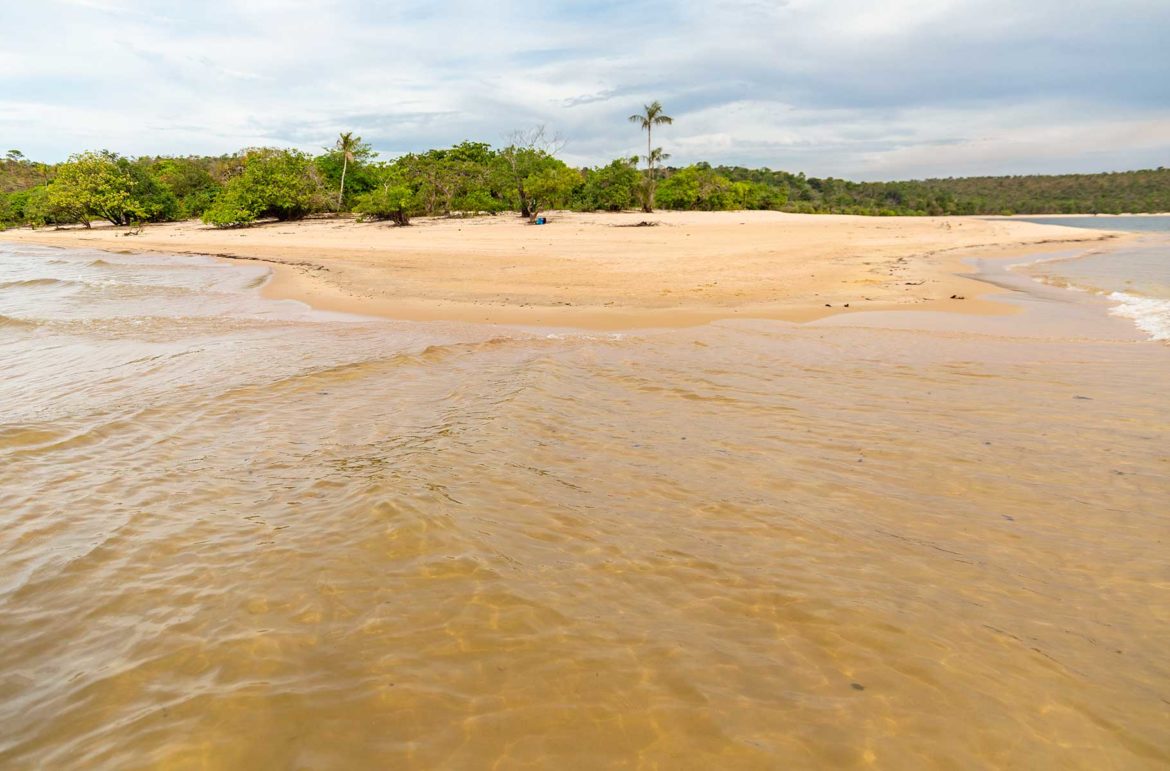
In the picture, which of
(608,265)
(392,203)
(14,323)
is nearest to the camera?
(14,323)

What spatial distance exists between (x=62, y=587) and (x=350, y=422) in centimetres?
297

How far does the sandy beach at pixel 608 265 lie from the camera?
1387 cm

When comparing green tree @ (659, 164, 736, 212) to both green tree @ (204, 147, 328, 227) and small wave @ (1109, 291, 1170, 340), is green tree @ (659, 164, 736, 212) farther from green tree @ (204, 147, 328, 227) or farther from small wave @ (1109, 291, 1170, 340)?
small wave @ (1109, 291, 1170, 340)

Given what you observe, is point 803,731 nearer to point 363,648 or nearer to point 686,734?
point 686,734

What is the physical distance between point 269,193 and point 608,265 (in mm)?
34124

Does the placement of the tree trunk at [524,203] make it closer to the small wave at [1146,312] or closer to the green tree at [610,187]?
the green tree at [610,187]

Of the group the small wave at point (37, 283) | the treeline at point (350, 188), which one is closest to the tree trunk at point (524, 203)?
the treeline at point (350, 188)

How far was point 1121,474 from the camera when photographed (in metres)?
4.74

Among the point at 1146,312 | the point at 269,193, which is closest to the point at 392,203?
the point at 269,193

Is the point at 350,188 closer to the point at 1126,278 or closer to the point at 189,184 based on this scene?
the point at 189,184

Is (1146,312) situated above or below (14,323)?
above

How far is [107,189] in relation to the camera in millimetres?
48969

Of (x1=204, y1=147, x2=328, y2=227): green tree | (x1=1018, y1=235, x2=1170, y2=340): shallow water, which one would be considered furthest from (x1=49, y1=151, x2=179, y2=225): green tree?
(x1=1018, y1=235, x2=1170, y2=340): shallow water

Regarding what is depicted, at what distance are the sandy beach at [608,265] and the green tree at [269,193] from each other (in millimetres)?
1425
